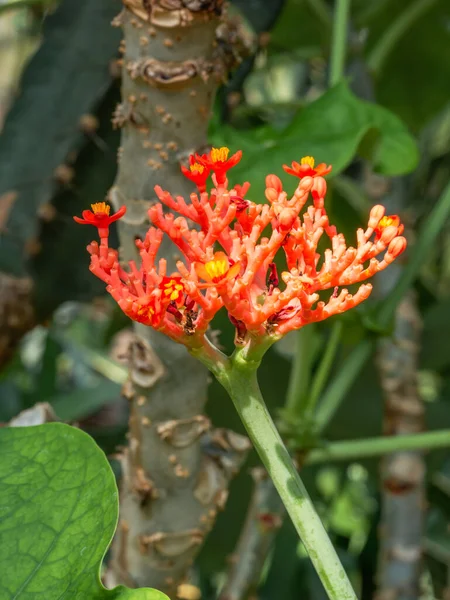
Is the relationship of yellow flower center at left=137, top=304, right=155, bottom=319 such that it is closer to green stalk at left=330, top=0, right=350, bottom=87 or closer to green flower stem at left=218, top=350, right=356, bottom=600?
green flower stem at left=218, top=350, right=356, bottom=600

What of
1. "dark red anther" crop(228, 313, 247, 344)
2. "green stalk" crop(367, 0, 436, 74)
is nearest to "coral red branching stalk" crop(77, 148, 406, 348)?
"dark red anther" crop(228, 313, 247, 344)

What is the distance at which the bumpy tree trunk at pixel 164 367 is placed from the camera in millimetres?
432

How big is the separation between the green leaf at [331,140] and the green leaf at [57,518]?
207 mm

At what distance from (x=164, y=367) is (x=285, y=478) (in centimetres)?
17

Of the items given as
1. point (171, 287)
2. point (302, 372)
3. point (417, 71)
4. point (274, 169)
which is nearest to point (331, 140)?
point (274, 169)

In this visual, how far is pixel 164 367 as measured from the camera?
1.56ft

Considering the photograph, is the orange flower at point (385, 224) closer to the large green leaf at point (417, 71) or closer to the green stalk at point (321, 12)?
the green stalk at point (321, 12)

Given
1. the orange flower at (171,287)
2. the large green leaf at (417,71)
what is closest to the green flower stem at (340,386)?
the orange flower at (171,287)

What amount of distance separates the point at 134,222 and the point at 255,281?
0.48ft

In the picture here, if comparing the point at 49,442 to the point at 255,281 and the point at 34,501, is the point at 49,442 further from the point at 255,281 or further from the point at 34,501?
the point at 255,281

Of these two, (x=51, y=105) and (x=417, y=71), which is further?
(x=417, y=71)

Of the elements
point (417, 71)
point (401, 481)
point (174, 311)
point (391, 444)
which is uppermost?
point (174, 311)

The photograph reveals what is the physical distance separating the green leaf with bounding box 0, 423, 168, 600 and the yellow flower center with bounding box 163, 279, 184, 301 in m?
0.12

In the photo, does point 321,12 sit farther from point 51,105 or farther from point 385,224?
point 385,224
